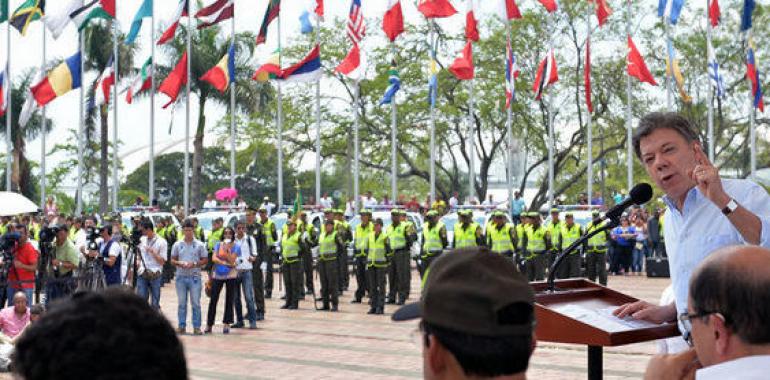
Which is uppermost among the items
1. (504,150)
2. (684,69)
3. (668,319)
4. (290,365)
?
(684,69)

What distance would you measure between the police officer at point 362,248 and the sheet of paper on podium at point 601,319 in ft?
54.6

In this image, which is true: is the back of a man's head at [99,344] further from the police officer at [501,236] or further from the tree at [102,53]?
the tree at [102,53]

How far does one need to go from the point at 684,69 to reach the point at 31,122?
87.7ft

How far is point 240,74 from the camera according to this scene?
40969 mm

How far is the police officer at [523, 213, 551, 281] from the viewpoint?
74.3ft

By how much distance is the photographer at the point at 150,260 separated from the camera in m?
15.9

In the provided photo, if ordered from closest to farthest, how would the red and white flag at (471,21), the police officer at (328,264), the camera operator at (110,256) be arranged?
the camera operator at (110,256) → the police officer at (328,264) → the red and white flag at (471,21)

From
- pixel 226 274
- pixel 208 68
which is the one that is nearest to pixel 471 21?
pixel 226 274

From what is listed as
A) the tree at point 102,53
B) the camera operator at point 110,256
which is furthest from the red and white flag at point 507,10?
the tree at point 102,53

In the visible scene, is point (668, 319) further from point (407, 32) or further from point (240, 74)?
point (240, 74)

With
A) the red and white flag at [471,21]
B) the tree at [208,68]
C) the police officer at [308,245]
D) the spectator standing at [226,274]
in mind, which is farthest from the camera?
the tree at [208,68]

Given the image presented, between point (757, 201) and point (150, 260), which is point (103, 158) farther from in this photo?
point (757, 201)

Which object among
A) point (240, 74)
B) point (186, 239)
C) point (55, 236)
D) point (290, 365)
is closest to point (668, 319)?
point (290, 365)

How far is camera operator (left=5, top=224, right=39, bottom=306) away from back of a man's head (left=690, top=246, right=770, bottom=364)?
555 inches
